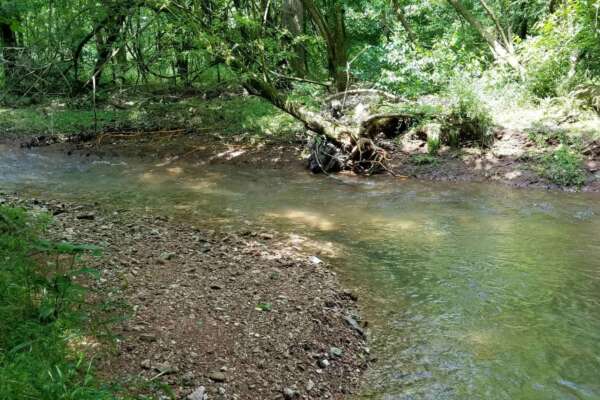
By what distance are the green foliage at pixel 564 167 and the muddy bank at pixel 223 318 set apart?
5.98 metres

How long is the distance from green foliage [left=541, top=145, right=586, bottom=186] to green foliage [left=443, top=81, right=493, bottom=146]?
1341 mm

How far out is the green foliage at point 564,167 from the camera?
9.56 meters

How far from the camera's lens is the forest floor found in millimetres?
10094

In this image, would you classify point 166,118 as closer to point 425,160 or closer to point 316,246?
point 425,160

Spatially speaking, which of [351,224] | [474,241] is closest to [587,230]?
[474,241]

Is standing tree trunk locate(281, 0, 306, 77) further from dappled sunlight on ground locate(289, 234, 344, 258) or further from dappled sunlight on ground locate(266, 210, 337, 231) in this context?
dappled sunlight on ground locate(289, 234, 344, 258)

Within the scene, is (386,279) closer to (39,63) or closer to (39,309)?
(39,309)

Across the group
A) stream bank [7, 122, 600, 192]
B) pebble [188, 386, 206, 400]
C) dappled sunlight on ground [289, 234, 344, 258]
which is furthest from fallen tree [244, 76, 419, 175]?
pebble [188, 386, 206, 400]

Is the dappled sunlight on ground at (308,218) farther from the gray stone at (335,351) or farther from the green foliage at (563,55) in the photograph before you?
the green foliage at (563,55)

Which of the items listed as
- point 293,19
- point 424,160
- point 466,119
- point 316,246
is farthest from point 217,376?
point 293,19

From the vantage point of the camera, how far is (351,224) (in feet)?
24.6

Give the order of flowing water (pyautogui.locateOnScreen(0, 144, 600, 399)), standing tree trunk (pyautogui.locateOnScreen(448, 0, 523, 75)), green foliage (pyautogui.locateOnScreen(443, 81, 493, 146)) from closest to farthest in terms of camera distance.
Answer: flowing water (pyautogui.locateOnScreen(0, 144, 600, 399)) < green foliage (pyautogui.locateOnScreen(443, 81, 493, 146)) < standing tree trunk (pyautogui.locateOnScreen(448, 0, 523, 75))

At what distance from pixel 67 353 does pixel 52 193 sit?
6315 mm

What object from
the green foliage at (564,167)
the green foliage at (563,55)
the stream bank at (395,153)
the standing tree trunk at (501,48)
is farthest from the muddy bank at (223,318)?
the standing tree trunk at (501,48)
